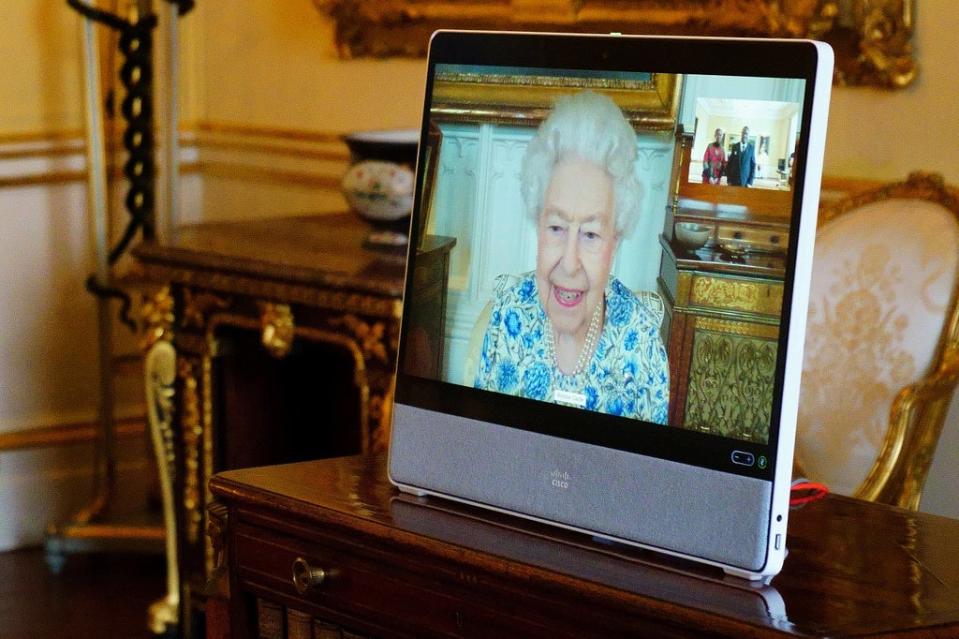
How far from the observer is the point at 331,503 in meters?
1.45

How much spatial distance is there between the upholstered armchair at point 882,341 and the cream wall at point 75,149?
137 centimetres

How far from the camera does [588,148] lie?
4.34 ft

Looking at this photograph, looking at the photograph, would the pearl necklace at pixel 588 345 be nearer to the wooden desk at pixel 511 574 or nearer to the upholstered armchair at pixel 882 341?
the wooden desk at pixel 511 574

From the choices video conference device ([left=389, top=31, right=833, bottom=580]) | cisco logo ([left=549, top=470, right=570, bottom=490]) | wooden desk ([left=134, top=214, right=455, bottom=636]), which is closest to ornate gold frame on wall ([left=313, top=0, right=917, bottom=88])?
wooden desk ([left=134, top=214, right=455, bottom=636])

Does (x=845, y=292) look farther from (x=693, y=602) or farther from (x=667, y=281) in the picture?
(x=693, y=602)

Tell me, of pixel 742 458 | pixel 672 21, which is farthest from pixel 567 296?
pixel 672 21

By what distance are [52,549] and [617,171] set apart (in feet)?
8.51

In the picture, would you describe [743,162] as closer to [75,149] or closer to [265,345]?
[265,345]

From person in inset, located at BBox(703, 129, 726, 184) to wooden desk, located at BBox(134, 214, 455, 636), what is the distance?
1.11 m

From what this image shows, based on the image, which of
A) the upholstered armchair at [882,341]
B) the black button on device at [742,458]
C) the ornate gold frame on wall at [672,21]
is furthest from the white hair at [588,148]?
the ornate gold frame on wall at [672,21]

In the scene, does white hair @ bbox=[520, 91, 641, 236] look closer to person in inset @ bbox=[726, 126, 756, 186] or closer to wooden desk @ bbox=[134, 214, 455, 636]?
person in inset @ bbox=[726, 126, 756, 186]

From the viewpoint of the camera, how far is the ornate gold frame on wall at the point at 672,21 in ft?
7.53

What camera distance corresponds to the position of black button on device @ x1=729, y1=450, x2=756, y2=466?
1224 millimetres

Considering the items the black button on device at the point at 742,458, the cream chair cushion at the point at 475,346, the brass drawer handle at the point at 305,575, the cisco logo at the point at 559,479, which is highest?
the cream chair cushion at the point at 475,346
